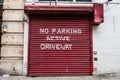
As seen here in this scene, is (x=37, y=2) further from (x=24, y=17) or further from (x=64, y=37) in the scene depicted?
(x=64, y=37)

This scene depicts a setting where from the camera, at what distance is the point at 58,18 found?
14.4 m

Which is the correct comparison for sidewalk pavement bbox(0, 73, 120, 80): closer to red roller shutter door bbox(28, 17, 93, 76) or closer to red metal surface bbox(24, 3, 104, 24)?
red roller shutter door bbox(28, 17, 93, 76)

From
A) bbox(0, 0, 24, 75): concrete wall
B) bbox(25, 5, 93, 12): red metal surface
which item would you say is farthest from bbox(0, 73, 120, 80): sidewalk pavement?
bbox(25, 5, 93, 12): red metal surface

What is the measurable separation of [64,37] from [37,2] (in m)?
2.14

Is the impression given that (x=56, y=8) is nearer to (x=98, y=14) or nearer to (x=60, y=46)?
(x=60, y=46)

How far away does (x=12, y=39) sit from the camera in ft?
46.8

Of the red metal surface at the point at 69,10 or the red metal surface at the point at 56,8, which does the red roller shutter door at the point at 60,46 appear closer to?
the red metal surface at the point at 69,10

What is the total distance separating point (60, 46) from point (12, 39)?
2.31 metres

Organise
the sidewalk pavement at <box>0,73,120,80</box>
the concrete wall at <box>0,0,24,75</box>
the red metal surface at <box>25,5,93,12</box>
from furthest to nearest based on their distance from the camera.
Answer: the concrete wall at <box>0,0,24,75</box> < the red metal surface at <box>25,5,93,12</box> < the sidewalk pavement at <box>0,73,120,80</box>

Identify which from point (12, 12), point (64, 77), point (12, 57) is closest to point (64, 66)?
point (64, 77)

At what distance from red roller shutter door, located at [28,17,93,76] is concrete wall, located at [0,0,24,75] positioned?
1.69ft

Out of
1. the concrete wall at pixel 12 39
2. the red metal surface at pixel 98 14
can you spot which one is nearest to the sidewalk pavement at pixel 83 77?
the concrete wall at pixel 12 39

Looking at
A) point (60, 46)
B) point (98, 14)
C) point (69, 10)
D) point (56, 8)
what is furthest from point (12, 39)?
point (98, 14)

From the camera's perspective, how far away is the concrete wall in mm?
14055
